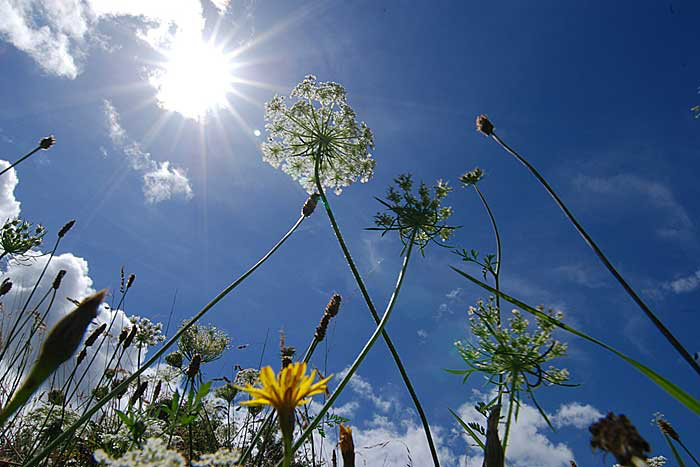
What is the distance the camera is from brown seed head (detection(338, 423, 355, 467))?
154cm

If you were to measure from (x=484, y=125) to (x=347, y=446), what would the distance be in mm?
3006

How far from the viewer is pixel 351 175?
6738 mm

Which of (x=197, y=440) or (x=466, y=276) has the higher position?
(x=197, y=440)

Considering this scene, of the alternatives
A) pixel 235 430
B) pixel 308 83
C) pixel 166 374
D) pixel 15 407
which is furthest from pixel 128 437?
pixel 308 83

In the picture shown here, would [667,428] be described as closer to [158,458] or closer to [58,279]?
[158,458]

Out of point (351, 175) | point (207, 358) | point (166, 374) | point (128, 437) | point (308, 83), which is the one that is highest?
point (308, 83)

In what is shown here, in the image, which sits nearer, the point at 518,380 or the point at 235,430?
the point at 518,380

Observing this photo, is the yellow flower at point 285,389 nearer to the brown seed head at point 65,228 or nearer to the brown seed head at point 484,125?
the brown seed head at point 484,125

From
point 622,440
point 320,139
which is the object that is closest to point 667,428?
point 622,440

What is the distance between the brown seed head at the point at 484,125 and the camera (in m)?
3.70

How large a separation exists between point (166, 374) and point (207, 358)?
895 millimetres

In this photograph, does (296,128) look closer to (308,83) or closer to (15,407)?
(308,83)

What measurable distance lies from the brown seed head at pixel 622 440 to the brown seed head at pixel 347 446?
3.16 ft

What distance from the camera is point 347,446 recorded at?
155 cm
